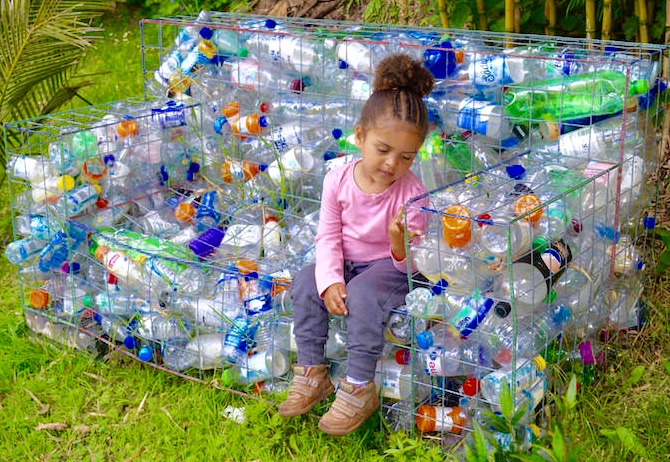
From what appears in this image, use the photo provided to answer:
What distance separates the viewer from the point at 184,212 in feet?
13.2

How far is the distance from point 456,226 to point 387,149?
17.4 inches

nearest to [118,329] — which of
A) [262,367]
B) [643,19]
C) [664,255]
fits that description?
[262,367]

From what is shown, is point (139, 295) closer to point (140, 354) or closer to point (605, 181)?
point (140, 354)

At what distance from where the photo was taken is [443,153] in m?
3.39

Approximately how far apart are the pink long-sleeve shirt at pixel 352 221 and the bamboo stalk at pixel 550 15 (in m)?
1.55

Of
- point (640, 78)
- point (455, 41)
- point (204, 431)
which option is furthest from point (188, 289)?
point (640, 78)

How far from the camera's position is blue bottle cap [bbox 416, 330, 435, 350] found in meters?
2.78

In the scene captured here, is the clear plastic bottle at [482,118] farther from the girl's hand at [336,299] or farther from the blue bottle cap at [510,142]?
the girl's hand at [336,299]

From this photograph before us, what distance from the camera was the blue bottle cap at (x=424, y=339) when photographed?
2781mm

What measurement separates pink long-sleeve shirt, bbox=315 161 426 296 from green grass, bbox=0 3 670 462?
0.55 meters

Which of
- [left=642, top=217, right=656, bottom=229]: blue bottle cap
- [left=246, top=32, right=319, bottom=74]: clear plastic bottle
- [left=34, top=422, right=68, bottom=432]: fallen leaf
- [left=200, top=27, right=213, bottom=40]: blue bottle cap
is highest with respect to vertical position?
[left=200, top=27, right=213, bottom=40]: blue bottle cap

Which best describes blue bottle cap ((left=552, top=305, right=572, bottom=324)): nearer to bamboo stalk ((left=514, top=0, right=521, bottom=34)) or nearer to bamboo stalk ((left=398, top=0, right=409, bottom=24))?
bamboo stalk ((left=514, top=0, right=521, bottom=34))

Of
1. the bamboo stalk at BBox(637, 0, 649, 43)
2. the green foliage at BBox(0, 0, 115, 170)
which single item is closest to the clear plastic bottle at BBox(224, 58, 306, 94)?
the green foliage at BBox(0, 0, 115, 170)

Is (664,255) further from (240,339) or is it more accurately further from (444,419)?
(240,339)
